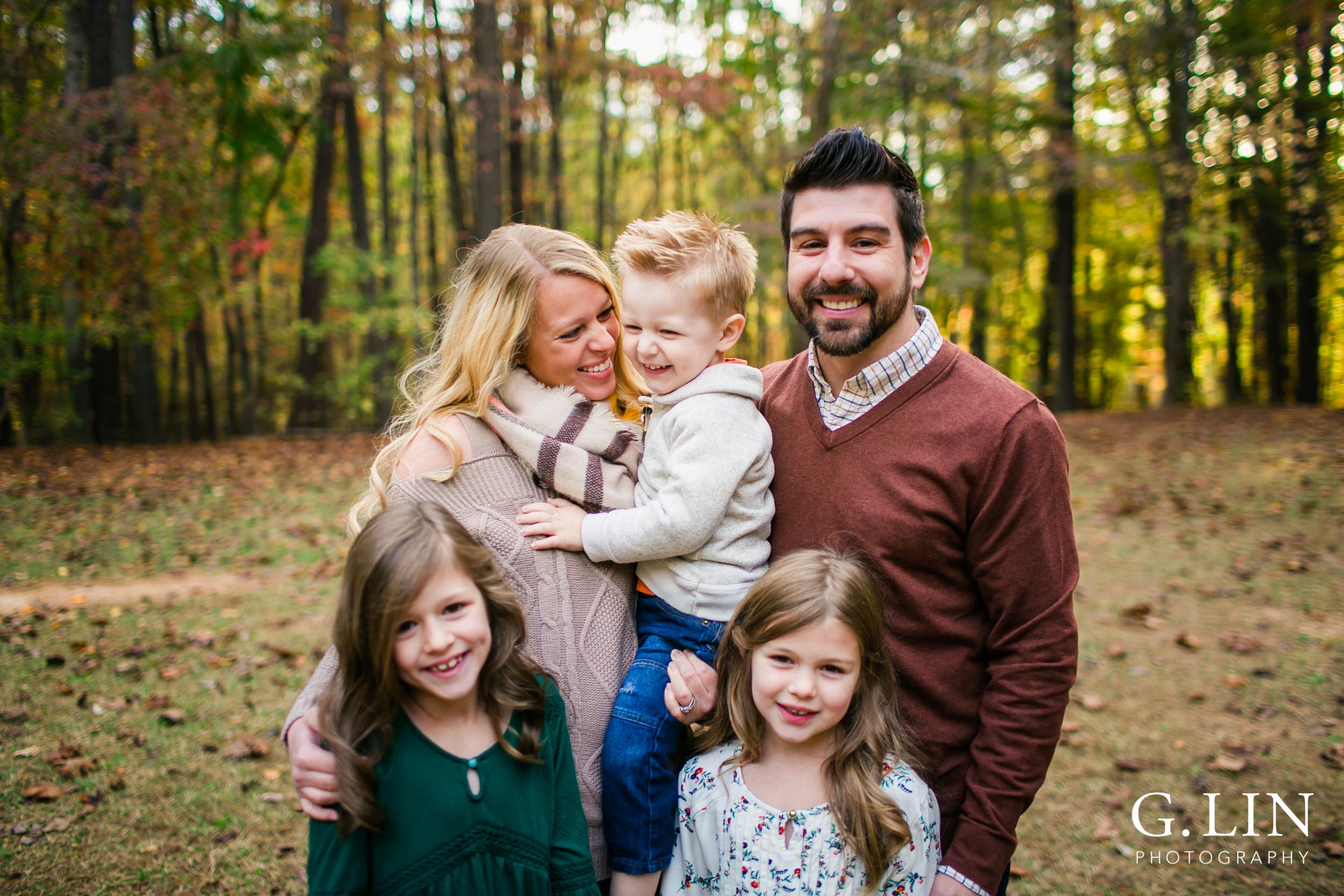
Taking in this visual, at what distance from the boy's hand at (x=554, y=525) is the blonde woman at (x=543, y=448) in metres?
0.03

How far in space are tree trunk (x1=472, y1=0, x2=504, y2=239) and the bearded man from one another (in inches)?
392

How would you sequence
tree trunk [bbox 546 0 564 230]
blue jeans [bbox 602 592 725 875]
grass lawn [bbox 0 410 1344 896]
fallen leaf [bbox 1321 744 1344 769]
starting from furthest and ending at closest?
tree trunk [bbox 546 0 564 230] < fallen leaf [bbox 1321 744 1344 769] < grass lawn [bbox 0 410 1344 896] < blue jeans [bbox 602 592 725 875]

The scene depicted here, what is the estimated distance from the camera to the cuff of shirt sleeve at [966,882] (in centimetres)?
221

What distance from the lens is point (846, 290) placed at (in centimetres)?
235

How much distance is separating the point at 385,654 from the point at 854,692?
1.22 metres

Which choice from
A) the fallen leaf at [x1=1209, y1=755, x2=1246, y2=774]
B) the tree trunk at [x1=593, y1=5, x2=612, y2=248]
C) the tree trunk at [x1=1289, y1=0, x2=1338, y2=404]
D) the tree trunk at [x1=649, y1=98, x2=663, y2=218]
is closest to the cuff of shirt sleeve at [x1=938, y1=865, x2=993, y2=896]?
the fallen leaf at [x1=1209, y1=755, x2=1246, y2=774]

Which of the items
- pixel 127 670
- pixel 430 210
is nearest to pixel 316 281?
pixel 430 210

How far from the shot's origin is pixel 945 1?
13.6 meters

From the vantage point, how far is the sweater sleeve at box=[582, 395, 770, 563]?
221cm

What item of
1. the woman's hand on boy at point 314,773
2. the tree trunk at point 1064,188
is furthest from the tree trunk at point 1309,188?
the woman's hand on boy at point 314,773

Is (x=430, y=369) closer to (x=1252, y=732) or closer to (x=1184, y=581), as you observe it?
(x=1252, y=732)

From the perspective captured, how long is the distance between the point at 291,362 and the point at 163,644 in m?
18.0

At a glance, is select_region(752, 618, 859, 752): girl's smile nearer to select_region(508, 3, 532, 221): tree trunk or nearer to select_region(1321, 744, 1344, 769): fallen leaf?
select_region(1321, 744, 1344, 769): fallen leaf

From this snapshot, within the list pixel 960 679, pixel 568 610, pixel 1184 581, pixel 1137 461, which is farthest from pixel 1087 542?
pixel 568 610
